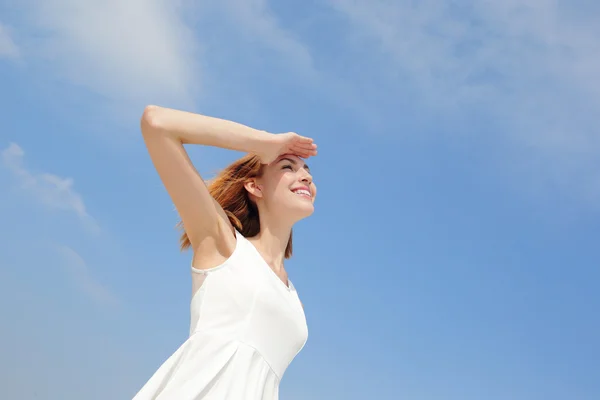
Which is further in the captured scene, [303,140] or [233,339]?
[303,140]

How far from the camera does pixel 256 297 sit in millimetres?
3070

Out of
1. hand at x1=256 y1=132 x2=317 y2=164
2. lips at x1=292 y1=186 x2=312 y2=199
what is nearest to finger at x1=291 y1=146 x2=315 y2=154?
hand at x1=256 y1=132 x2=317 y2=164

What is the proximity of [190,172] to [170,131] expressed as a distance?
193mm

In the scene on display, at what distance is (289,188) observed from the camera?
3537 millimetres

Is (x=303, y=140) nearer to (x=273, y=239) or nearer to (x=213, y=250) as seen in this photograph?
(x=273, y=239)

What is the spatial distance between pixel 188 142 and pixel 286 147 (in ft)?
1.88

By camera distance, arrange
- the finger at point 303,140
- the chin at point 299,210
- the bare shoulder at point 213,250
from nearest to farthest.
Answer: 1. the bare shoulder at point 213,250
2. the finger at point 303,140
3. the chin at point 299,210

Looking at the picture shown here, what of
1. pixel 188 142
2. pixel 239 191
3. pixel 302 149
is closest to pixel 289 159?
pixel 302 149

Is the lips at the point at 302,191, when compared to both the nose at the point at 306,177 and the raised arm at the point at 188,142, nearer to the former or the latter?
the nose at the point at 306,177

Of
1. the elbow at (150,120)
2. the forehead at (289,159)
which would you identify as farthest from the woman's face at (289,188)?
the elbow at (150,120)

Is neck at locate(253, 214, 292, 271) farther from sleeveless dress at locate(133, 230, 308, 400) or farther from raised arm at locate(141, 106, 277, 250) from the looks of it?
raised arm at locate(141, 106, 277, 250)

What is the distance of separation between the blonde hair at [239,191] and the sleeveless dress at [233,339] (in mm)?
453

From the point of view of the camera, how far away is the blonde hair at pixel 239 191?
3697 millimetres

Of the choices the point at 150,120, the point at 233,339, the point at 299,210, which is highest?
the point at 299,210
